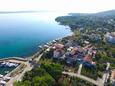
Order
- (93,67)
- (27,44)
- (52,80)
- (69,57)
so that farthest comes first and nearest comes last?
(27,44)
(69,57)
(93,67)
(52,80)

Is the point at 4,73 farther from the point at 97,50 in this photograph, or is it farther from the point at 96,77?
the point at 97,50

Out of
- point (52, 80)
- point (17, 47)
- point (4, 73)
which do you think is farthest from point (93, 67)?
point (17, 47)

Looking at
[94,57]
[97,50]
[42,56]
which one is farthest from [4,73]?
[97,50]

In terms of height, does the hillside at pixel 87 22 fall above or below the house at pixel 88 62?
below

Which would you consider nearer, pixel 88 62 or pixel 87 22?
pixel 88 62

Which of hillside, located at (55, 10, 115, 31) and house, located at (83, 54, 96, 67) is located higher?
house, located at (83, 54, 96, 67)

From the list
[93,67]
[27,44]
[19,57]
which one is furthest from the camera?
[27,44]

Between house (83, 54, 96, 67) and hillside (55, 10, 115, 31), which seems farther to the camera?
hillside (55, 10, 115, 31)

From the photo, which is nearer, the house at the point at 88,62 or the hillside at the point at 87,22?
the house at the point at 88,62

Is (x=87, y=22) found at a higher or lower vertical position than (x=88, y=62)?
lower

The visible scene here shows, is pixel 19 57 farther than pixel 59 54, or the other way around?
pixel 19 57
